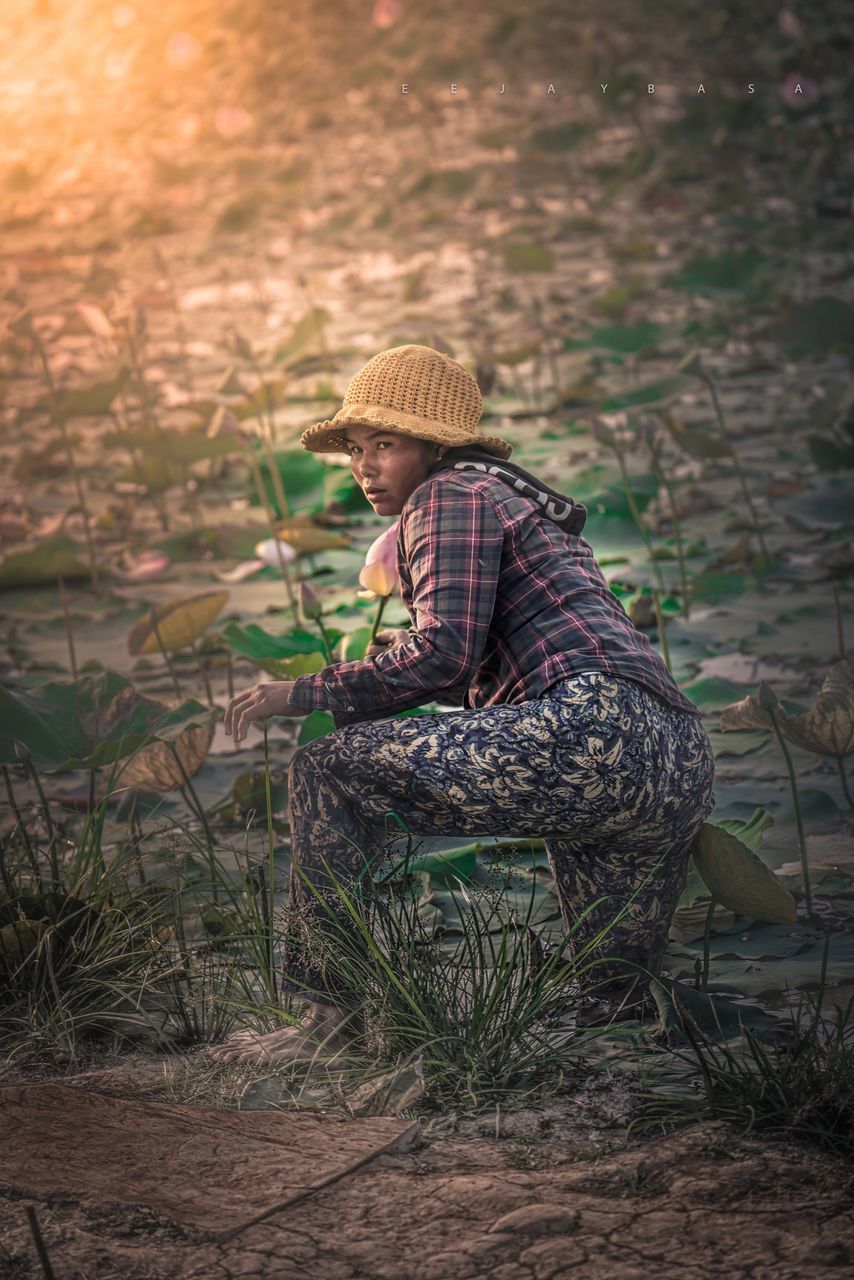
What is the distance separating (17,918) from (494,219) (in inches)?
311

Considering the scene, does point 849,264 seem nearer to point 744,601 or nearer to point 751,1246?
point 744,601

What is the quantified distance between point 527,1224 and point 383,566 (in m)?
1.16

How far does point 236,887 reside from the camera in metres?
2.65

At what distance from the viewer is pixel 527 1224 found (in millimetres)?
1754

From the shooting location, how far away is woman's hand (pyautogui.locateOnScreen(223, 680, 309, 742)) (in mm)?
2305

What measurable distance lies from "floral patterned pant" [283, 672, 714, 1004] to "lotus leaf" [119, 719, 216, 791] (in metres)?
0.52

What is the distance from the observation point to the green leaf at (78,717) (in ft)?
9.03

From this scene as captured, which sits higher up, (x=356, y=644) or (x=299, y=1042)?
(x=356, y=644)

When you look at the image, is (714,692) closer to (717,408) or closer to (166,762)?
(717,408)

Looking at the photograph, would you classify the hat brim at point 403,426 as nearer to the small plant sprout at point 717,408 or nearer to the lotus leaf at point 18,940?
the lotus leaf at point 18,940

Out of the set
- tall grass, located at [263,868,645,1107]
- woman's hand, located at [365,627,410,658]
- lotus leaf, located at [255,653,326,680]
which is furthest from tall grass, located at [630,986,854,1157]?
lotus leaf, located at [255,653,326,680]

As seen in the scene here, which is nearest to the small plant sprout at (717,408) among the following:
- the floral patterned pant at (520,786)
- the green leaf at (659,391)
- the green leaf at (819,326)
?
the green leaf at (659,391)

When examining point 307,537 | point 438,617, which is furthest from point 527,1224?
point 307,537

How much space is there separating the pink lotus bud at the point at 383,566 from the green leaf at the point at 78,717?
0.43 m
